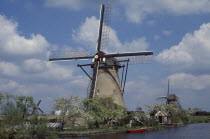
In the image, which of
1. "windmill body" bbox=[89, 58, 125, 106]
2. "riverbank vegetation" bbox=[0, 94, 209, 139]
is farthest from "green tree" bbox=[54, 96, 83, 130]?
"windmill body" bbox=[89, 58, 125, 106]

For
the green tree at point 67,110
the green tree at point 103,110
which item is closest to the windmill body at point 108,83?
the green tree at point 103,110

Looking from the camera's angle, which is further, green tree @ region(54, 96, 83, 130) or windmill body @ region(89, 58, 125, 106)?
windmill body @ region(89, 58, 125, 106)

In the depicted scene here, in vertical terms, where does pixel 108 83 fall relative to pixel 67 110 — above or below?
above

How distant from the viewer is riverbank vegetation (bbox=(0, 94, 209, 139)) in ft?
95.9

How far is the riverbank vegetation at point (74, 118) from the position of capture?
29.2 m

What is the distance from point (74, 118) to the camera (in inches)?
1496

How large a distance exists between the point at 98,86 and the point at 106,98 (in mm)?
4272

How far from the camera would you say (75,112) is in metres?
37.8

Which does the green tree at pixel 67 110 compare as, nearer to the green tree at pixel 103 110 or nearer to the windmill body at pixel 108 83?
the green tree at pixel 103 110

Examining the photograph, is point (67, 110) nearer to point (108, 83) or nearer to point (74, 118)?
point (74, 118)

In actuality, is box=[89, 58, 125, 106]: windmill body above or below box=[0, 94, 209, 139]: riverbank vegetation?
above

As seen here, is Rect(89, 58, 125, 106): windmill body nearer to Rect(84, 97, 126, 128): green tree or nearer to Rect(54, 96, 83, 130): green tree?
Rect(84, 97, 126, 128): green tree

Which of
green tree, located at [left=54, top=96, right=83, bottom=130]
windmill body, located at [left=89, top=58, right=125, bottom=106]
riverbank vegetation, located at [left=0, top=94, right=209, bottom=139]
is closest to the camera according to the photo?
riverbank vegetation, located at [left=0, top=94, right=209, bottom=139]

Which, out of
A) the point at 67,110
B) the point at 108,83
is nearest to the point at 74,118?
the point at 67,110
